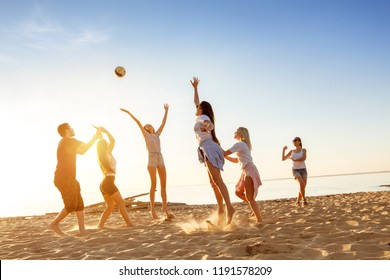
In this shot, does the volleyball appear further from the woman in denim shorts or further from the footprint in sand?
the woman in denim shorts

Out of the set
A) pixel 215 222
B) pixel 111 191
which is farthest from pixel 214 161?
pixel 111 191

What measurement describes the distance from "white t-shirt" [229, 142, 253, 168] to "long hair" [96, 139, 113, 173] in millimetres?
2389

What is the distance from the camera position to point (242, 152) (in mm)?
6016

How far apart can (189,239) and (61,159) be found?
2.82 meters

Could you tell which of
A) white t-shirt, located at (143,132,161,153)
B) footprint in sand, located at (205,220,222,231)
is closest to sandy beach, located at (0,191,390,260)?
footprint in sand, located at (205,220,222,231)

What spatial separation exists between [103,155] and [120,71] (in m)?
2.62

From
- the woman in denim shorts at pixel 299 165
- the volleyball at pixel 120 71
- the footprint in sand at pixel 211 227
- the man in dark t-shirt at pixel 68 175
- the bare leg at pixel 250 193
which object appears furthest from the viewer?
the woman in denim shorts at pixel 299 165

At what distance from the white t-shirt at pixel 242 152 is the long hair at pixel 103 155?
239 centimetres

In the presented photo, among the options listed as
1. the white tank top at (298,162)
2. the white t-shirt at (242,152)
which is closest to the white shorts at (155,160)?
the white t-shirt at (242,152)

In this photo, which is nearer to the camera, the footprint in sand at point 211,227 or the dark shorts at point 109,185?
the footprint in sand at point 211,227

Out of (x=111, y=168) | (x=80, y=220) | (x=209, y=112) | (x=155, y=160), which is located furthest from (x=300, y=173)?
(x=80, y=220)

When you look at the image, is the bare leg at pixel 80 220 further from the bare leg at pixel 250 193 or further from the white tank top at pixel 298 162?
the white tank top at pixel 298 162

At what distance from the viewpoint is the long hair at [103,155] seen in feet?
20.6

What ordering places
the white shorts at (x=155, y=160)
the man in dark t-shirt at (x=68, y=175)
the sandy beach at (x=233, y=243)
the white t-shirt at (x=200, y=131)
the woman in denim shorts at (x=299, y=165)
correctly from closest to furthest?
1. the sandy beach at (x=233, y=243)
2. the white t-shirt at (x=200, y=131)
3. the man in dark t-shirt at (x=68, y=175)
4. the white shorts at (x=155, y=160)
5. the woman in denim shorts at (x=299, y=165)
